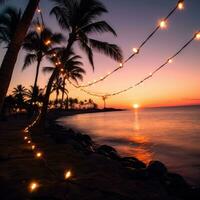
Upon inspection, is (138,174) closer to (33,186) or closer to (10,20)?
(33,186)

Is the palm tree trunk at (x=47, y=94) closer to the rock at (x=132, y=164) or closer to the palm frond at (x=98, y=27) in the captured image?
the palm frond at (x=98, y=27)

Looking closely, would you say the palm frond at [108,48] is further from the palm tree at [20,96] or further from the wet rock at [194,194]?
the palm tree at [20,96]

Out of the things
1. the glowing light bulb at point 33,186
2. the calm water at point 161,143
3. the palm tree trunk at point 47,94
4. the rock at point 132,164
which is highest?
the palm tree trunk at point 47,94

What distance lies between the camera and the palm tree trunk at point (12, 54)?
4516mm

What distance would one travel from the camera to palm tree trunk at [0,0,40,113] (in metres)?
4.52

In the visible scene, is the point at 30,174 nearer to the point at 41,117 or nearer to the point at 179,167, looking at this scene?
the point at 179,167

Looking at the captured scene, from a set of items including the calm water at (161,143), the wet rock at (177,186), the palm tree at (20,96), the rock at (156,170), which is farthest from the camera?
the palm tree at (20,96)

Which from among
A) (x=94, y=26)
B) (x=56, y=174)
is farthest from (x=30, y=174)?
(x=94, y=26)

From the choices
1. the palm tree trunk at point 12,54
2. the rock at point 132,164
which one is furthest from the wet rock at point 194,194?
the palm tree trunk at point 12,54

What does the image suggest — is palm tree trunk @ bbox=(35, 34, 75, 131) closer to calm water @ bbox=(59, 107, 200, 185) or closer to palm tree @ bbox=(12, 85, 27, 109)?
calm water @ bbox=(59, 107, 200, 185)

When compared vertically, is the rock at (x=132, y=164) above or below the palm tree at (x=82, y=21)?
below

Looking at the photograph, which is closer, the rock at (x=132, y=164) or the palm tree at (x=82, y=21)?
the rock at (x=132, y=164)

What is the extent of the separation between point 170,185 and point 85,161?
8.59 ft

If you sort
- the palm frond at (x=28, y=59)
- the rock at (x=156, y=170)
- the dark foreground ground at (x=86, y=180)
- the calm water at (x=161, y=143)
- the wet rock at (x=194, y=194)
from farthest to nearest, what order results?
the palm frond at (x=28, y=59), the calm water at (x=161, y=143), the rock at (x=156, y=170), the wet rock at (x=194, y=194), the dark foreground ground at (x=86, y=180)
